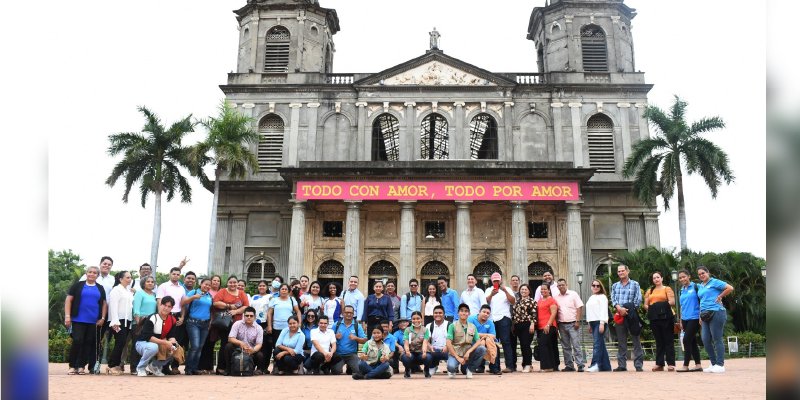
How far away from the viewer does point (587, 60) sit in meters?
33.2

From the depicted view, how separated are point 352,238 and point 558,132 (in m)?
12.8

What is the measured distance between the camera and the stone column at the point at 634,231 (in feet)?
96.6

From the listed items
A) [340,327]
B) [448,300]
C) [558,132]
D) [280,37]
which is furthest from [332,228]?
[340,327]

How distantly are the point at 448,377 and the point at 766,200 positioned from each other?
362 inches

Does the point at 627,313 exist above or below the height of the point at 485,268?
below

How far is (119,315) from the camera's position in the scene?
11.0m

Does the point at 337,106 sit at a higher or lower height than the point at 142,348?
higher

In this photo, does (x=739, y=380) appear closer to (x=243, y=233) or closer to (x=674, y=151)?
(x=674, y=151)

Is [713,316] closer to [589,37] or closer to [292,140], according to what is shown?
[292,140]

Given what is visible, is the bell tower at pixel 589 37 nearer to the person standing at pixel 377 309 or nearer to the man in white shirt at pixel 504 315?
the man in white shirt at pixel 504 315

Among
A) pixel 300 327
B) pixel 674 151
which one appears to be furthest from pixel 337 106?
pixel 300 327

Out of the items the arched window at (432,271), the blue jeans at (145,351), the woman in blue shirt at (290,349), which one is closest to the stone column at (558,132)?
the arched window at (432,271)

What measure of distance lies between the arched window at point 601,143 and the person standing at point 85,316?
2548 cm

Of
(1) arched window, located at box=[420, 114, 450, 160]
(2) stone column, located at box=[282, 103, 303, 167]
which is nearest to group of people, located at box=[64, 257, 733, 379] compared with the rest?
(2) stone column, located at box=[282, 103, 303, 167]
